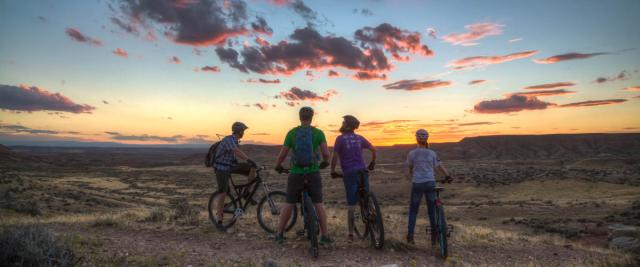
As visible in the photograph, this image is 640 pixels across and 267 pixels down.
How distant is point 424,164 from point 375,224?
1478 millimetres

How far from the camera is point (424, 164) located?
24.7ft

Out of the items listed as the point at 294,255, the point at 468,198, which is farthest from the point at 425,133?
the point at 468,198

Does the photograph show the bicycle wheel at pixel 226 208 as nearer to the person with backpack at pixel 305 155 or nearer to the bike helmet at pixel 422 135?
the person with backpack at pixel 305 155

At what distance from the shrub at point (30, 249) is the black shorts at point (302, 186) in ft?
10.7

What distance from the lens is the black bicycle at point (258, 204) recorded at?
8273 millimetres

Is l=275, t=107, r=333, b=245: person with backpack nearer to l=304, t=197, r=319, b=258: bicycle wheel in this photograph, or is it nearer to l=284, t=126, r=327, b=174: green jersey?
l=284, t=126, r=327, b=174: green jersey

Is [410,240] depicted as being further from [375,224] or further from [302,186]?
[302,186]

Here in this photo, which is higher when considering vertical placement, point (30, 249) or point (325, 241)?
point (30, 249)

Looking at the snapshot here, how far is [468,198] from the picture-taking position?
3488 cm

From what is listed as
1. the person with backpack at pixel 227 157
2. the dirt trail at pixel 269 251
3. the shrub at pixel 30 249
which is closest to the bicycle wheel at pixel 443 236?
the dirt trail at pixel 269 251

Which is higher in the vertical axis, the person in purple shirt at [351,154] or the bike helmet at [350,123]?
the bike helmet at [350,123]

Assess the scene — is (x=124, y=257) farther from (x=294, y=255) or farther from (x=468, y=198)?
(x=468, y=198)

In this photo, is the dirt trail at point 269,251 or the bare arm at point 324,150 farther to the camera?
the bare arm at point 324,150

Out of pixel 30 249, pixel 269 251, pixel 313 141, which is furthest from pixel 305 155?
pixel 30 249
